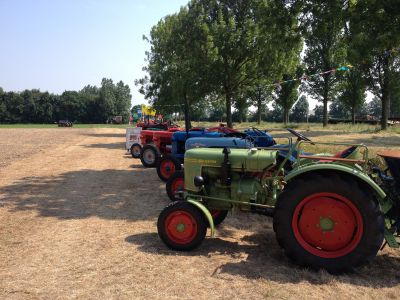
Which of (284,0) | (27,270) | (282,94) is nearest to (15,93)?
(282,94)

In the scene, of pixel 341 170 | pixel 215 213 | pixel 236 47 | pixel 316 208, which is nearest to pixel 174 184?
pixel 215 213

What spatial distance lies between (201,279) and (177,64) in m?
25.3

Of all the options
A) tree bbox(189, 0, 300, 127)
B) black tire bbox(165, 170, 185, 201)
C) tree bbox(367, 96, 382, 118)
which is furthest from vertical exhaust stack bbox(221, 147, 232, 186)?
tree bbox(367, 96, 382, 118)

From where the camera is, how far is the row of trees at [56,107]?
281ft

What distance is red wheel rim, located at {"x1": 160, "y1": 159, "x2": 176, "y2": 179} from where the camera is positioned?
9.67 meters

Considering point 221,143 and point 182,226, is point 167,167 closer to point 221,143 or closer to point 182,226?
point 221,143

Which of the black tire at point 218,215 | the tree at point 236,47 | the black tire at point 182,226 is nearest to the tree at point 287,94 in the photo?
the tree at point 236,47

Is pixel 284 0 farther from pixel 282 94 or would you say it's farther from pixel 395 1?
pixel 282 94

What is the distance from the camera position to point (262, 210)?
192 inches

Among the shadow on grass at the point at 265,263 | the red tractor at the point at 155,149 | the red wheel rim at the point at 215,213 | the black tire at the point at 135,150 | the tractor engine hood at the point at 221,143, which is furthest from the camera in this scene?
the black tire at the point at 135,150

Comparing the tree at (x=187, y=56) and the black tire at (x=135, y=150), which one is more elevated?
the tree at (x=187, y=56)

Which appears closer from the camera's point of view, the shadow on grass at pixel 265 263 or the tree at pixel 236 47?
the shadow on grass at pixel 265 263

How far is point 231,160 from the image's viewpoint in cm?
491

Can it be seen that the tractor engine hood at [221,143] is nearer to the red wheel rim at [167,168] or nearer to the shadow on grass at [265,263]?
the red wheel rim at [167,168]
